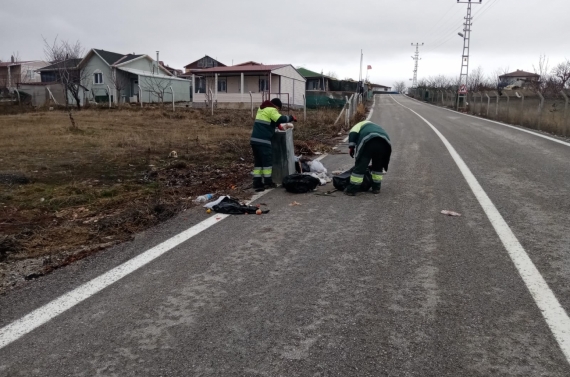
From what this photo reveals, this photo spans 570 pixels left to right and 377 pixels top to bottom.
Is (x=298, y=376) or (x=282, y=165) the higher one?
(x=282, y=165)

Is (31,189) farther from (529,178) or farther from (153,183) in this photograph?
(529,178)

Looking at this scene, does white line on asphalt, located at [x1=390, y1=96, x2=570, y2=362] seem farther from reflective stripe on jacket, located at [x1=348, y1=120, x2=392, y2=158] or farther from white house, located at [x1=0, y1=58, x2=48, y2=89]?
white house, located at [x1=0, y1=58, x2=48, y2=89]

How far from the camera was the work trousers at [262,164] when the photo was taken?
7766 millimetres

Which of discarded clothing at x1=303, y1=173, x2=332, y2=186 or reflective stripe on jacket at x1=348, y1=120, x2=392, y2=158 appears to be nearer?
reflective stripe on jacket at x1=348, y1=120, x2=392, y2=158

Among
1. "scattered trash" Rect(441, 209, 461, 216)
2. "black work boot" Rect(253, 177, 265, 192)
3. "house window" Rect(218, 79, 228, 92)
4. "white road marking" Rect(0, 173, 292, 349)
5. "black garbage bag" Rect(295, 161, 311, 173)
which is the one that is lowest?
"white road marking" Rect(0, 173, 292, 349)

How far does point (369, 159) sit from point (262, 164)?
68.9 inches

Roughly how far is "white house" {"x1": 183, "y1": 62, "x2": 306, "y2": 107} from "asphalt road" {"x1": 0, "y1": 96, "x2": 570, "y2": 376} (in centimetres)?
3659

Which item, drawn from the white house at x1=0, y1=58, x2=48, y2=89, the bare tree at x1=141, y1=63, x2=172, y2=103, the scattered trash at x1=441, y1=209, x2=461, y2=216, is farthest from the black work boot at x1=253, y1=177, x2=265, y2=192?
the white house at x1=0, y1=58, x2=48, y2=89

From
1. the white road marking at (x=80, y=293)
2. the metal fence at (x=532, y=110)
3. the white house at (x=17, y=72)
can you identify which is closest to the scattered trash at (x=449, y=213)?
the white road marking at (x=80, y=293)

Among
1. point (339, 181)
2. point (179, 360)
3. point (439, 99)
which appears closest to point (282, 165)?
point (339, 181)

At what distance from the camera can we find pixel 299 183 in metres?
7.59

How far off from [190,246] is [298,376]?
2534 millimetres

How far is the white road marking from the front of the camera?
3195 mm

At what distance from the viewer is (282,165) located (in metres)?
8.21
